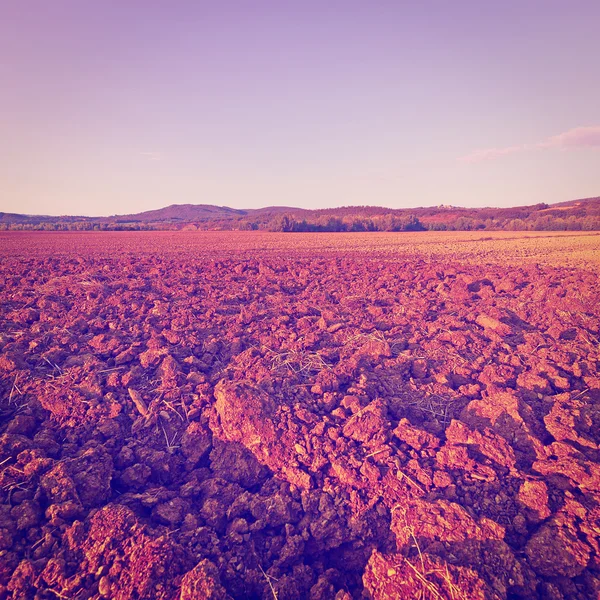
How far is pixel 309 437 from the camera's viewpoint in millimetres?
3465

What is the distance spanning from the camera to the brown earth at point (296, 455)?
246cm

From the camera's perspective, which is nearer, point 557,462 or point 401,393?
point 557,462

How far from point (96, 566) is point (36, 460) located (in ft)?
3.68

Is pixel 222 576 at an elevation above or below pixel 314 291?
below

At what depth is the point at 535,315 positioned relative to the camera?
6266 millimetres

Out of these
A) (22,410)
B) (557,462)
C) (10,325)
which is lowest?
(557,462)

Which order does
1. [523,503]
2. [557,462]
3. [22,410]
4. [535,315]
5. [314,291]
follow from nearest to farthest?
[523,503] → [557,462] → [22,410] → [535,315] → [314,291]

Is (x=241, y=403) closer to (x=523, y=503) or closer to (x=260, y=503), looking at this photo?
(x=260, y=503)

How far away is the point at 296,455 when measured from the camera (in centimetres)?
334

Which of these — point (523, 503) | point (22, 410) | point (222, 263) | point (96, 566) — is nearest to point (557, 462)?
point (523, 503)

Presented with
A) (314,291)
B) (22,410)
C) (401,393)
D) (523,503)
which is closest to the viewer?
(523,503)

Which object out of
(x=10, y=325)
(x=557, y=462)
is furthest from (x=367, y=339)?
(x=10, y=325)

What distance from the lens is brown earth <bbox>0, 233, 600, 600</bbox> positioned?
2.46 metres

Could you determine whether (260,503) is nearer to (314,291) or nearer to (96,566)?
(96,566)
